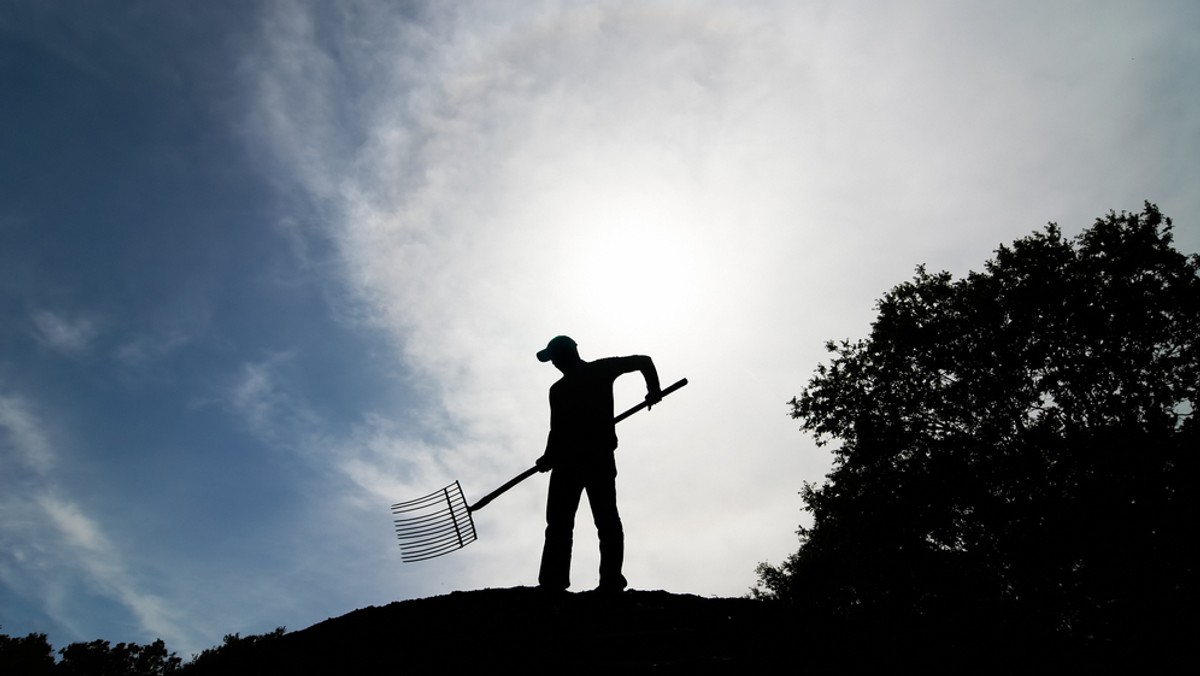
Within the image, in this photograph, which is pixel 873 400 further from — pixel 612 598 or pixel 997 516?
pixel 612 598

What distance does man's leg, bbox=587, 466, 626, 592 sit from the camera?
15.4 ft

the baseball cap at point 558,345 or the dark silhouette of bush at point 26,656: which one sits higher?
the dark silhouette of bush at point 26,656

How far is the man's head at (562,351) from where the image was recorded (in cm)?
560

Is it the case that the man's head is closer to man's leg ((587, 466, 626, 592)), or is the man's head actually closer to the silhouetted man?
the silhouetted man

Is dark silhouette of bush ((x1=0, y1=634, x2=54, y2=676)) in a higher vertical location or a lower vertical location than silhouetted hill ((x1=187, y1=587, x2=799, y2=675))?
higher

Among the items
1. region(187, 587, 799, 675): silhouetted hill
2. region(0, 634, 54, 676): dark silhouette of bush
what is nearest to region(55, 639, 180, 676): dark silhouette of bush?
region(0, 634, 54, 676): dark silhouette of bush

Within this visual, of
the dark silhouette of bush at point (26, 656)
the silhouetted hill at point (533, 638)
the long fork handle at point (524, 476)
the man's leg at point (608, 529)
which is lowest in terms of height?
the silhouetted hill at point (533, 638)

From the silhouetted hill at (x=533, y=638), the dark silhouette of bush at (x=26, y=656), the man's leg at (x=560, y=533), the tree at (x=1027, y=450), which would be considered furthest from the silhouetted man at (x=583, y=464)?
the dark silhouette of bush at (x=26, y=656)

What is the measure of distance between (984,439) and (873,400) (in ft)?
9.87

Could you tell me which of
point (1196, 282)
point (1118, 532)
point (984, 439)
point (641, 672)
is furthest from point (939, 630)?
point (1196, 282)

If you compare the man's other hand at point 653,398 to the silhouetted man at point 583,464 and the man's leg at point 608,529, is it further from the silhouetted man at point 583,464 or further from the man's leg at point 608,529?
the man's leg at point 608,529

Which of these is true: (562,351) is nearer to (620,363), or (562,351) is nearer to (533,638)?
(620,363)

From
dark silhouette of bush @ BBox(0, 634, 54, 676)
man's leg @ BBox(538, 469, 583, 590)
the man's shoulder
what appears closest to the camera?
man's leg @ BBox(538, 469, 583, 590)

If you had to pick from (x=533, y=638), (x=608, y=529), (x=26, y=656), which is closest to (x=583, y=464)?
(x=608, y=529)
